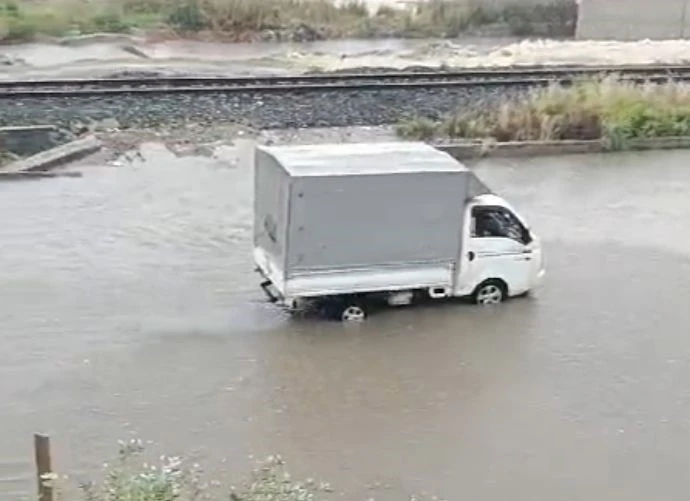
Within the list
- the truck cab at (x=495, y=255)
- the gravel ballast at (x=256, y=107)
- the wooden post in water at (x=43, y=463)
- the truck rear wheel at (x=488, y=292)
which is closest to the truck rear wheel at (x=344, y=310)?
the truck cab at (x=495, y=255)

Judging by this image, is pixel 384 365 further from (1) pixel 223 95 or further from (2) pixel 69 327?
(1) pixel 223 95

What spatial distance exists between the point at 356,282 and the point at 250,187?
622 centimetres

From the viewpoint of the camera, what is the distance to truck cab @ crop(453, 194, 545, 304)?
1599 cm

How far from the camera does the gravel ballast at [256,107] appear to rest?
24453 millimetres

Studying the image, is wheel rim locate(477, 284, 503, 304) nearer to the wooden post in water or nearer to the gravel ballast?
the wooden post in water

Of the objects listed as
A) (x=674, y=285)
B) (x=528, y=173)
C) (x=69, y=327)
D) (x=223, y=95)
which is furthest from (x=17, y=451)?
(x=223, y=95)

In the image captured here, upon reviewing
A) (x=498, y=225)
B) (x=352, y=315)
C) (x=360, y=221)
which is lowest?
(x=352, y=315)

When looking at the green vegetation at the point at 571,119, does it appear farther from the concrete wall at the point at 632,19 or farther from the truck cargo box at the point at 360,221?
the concrete wall at the point at 632,19

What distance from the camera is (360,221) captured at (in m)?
15.3

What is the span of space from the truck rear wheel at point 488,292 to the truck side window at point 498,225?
1.99 feet

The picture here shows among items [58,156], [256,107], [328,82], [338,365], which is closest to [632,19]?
[328,82]

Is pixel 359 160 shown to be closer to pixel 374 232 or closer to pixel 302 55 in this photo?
pixel 374 232

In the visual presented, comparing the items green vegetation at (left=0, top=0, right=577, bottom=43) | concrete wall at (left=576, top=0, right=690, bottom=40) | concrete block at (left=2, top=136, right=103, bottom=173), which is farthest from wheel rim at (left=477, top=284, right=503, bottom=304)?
concrete wall at (left=576, top=0, right=690, bottom=40)

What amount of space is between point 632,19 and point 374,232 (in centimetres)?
2543
